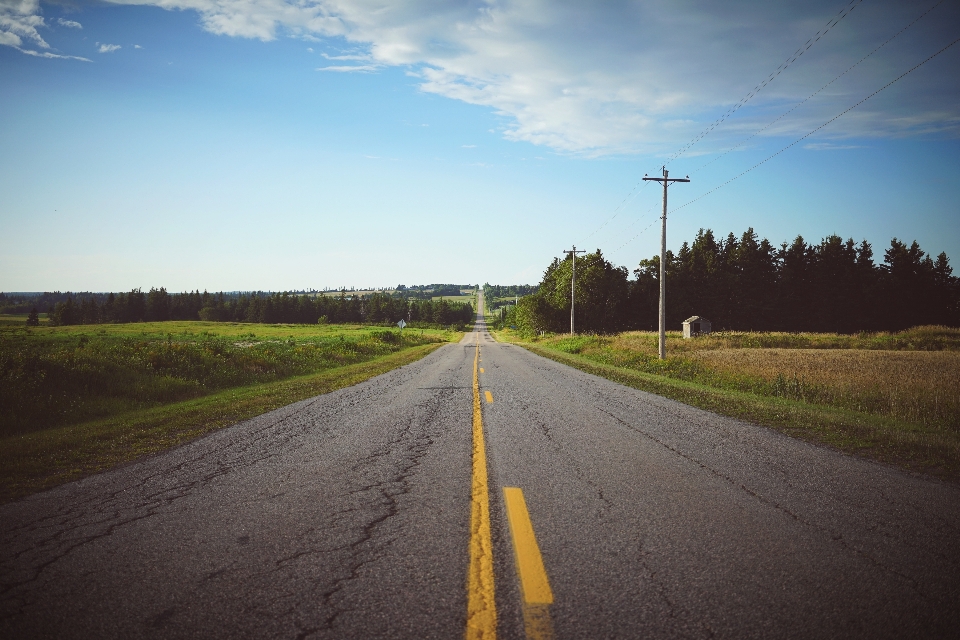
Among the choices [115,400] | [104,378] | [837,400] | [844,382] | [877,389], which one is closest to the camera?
[837,400]

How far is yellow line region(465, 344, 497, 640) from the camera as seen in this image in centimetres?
243

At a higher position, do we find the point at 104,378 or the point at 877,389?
the point at 877,389

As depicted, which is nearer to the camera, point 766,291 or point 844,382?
point 844,382

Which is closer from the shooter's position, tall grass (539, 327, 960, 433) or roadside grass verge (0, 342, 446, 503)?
roadside grass verge (0, 342, 446, 503)

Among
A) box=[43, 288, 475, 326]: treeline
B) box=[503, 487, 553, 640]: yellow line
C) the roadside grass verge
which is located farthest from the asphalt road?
box=[43, 288, 475, 326]: treeline

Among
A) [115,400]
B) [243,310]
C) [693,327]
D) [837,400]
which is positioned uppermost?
[243,310]

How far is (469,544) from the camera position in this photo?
345 centimetres

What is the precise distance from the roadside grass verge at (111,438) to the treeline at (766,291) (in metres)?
54.6

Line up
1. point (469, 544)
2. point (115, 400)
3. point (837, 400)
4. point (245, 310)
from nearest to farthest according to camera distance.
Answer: point (469, 544) < point (837, 400) < point (115, 400) < point (245, 310)

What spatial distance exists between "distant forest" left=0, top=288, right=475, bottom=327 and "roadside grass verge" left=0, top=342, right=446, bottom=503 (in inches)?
4782

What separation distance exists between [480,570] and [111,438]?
775cm

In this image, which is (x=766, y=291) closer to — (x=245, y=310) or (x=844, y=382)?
(x=844, y=382)

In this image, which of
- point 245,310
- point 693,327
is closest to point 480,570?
point 693,327

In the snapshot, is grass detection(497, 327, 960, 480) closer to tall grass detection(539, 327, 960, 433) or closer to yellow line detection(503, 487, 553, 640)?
tall grass detection(539, 327, 960, 433)
